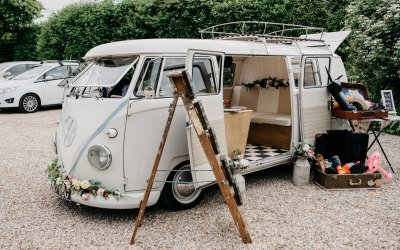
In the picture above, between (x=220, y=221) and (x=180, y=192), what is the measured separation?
65 centimetres

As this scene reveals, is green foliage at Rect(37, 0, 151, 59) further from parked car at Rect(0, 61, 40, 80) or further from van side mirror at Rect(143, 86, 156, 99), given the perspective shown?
van side mirror at Rect(143, 86, 156, 99)

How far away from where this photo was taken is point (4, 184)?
6.40m

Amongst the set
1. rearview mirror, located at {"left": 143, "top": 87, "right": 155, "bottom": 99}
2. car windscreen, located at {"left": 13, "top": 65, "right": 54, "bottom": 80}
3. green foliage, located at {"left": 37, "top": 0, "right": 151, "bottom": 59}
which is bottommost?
car windscreen, located at {"left": 13, "top": 65, "right": 54, "bottom": 80}

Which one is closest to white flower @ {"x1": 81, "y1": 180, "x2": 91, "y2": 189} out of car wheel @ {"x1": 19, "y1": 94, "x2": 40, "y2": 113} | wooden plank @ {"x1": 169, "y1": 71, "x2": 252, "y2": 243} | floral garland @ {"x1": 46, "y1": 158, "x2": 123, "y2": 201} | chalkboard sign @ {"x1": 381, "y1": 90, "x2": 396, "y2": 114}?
floral garland @ {"x1": 46, "y1": 158, "x2": 123, "y2": 201}

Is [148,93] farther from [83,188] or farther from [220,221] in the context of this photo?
[220,221]

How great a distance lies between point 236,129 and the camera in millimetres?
5867

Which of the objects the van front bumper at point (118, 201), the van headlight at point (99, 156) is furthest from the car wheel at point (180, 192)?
the van headlight at point (99, 156)

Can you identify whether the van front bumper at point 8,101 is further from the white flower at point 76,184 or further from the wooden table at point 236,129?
the wooden table at point 236,129

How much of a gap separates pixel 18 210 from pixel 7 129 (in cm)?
640

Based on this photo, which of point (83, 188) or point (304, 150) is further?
point (304, 150)

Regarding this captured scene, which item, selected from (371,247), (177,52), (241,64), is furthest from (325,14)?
(371,247)

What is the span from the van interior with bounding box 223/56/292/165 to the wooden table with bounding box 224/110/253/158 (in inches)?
21.6

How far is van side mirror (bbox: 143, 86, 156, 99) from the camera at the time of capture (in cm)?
479

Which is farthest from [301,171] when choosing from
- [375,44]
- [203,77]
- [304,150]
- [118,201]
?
[375,44]
